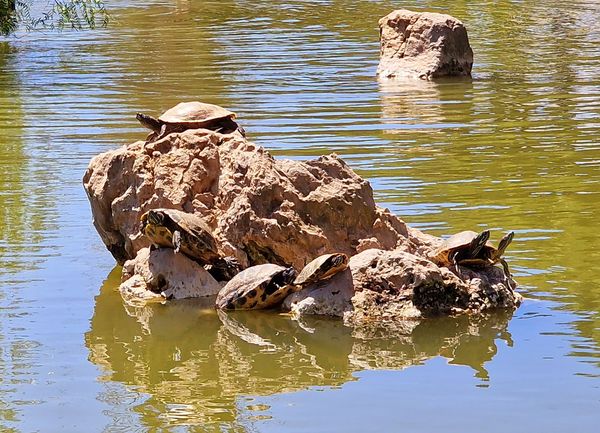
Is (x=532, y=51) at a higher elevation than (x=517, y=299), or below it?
below

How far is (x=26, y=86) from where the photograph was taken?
17.8 m

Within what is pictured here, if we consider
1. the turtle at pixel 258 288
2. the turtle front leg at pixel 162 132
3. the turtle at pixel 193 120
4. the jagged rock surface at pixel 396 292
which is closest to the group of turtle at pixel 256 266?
the turtle at pixel 258 288

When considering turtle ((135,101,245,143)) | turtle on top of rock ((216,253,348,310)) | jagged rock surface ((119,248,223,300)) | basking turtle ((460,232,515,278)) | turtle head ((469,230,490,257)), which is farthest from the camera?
turtle ((135,101,245,143))

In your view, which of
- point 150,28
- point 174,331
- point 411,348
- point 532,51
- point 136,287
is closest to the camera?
point 411,348

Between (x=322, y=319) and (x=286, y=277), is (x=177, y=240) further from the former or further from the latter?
(x=322, y=319)

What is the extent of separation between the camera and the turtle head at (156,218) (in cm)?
751

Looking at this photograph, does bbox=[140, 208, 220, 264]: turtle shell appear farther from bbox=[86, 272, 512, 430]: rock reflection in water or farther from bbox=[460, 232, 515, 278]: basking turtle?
bbox=[460, 232, 515, 278]: basking turtle

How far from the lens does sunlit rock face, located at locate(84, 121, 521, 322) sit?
7.07 m

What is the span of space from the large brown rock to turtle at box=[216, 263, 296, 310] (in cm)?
37

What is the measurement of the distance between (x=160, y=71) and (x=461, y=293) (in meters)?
12.7

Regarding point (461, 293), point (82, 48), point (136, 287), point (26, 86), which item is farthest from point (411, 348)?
point (82, 48)

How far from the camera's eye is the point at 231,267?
25.2ft

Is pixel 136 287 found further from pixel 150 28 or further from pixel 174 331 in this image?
pixel 150 28

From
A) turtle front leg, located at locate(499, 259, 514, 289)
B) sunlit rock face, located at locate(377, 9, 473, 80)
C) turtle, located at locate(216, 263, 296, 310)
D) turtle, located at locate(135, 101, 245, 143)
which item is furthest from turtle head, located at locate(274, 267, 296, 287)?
sunlit rock face, located at locate(377, 9, 473, 80)
